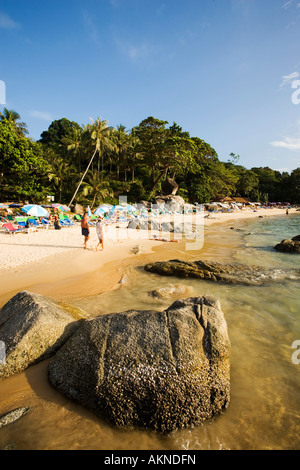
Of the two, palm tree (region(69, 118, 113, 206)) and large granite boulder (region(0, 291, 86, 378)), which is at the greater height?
palm tree (region(69, 118, 113, 206))

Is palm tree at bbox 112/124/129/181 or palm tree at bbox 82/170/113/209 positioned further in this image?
palm tree at bbox 112/124/129/181

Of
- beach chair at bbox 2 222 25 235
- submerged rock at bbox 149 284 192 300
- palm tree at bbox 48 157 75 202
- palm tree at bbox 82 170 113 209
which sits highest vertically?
palm tree at bbox 48 157 75 202

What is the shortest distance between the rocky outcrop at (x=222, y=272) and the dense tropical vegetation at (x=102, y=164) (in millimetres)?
22688

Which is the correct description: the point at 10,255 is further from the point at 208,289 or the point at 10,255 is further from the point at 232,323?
the point at 232,323

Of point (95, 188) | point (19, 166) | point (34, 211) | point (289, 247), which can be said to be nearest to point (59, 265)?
point (34, 211)

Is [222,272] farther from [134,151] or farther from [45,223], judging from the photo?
[134,151]

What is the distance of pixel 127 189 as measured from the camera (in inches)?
1569

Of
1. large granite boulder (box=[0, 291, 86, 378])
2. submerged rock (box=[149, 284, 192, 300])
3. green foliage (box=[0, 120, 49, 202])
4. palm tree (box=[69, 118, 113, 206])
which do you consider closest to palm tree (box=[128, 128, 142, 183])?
palm tree (box=[69, 118, 113, 206])

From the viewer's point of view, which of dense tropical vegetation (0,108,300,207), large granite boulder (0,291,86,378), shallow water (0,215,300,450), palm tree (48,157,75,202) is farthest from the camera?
palm tree (48,157,75,202)

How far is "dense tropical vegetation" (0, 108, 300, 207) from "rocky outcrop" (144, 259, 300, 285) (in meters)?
22.7

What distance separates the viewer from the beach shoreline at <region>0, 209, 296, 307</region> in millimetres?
6645

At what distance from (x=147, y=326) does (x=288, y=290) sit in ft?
20.2

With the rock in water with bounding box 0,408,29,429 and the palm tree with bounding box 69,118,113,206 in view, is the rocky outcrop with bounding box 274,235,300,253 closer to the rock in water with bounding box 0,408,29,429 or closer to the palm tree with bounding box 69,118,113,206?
the rock in water with bounding box 0,408,29,429
